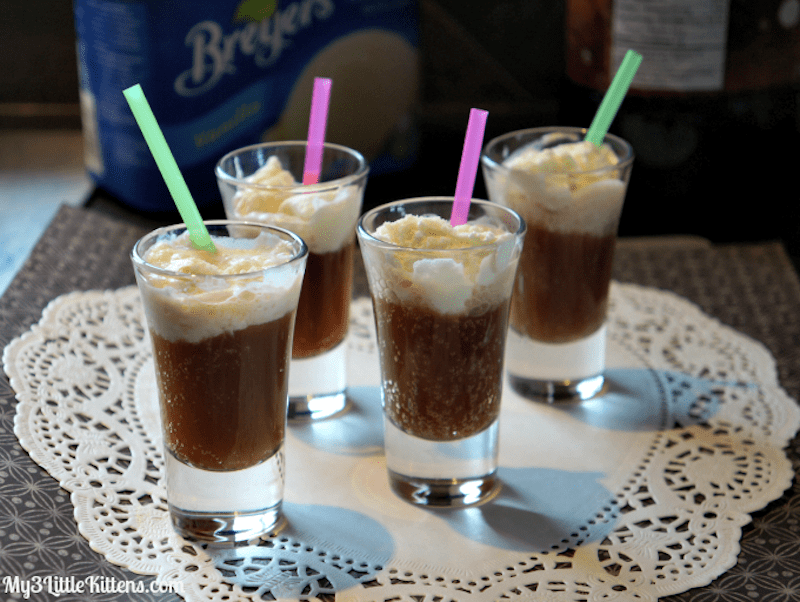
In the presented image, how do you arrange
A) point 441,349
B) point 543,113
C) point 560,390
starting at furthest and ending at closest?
point 543,113 < point 560,390 < point 441,349

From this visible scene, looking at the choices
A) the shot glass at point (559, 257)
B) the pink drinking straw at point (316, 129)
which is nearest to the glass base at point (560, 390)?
the shot glass at point (559, 257)

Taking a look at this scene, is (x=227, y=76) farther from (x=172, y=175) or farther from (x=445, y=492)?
(x=445, y=492)

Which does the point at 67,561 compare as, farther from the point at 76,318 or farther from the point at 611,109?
the point at 611,109

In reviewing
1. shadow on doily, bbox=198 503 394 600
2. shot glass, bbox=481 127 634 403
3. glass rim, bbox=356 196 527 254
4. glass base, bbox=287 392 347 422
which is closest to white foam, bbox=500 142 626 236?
shot glass, bbox=481 127 634 403

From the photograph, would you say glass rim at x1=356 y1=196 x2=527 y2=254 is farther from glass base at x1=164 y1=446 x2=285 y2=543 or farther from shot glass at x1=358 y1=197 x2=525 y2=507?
glass base at x1=164 y1=446 x2=285 y2=543

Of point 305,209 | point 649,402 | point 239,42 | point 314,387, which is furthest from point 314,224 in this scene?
point 239,42

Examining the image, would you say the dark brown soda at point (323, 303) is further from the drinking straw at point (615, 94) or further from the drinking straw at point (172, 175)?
the drinking straw at point (615, 94)

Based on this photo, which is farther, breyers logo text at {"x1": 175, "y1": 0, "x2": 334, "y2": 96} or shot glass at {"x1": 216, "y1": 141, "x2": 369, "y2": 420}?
breyers logo text at {"x1": 175, "y1": 0, "x2": 334, "y2": 96}

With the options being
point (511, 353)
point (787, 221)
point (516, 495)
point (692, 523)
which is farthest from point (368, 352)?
point (787, 221)
